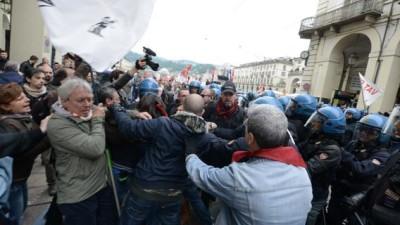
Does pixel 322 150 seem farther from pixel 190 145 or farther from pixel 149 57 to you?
pixel 149 57

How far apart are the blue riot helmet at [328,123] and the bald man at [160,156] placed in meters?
1.30

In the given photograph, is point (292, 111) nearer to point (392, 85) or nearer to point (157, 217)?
point (157, 217)

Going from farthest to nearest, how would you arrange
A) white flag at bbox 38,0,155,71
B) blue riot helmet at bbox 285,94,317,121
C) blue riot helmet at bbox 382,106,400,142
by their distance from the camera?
blue riot helmet at bbox 285,94,317,121, blue riot helmet at bbox 382,106,400,142, white flag at bbox 38,0,155,71

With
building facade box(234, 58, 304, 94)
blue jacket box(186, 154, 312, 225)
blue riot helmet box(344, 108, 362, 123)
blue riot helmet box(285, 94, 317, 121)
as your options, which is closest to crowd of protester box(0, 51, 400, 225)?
blue jacket box(186, 154, 312, 225)

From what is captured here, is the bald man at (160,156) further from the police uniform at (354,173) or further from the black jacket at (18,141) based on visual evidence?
the police uniform at (354,173)

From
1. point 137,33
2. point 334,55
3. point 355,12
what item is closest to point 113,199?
point 137,33

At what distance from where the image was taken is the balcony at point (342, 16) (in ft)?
48.4

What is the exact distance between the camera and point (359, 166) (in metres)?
2.94

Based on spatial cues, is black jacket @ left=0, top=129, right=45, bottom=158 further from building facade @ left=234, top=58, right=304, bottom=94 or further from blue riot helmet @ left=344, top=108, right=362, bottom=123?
building facade @ left=234, top=58, right=304, bottom=94

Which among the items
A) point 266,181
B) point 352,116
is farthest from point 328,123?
point 352,116

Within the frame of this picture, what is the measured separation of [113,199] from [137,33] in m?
1.49

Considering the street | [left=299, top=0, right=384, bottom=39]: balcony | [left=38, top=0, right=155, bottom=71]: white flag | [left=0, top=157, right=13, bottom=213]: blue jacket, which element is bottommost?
the street

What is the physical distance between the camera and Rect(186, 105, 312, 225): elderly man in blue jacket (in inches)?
62.1

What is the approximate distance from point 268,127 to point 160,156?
1113 mm
